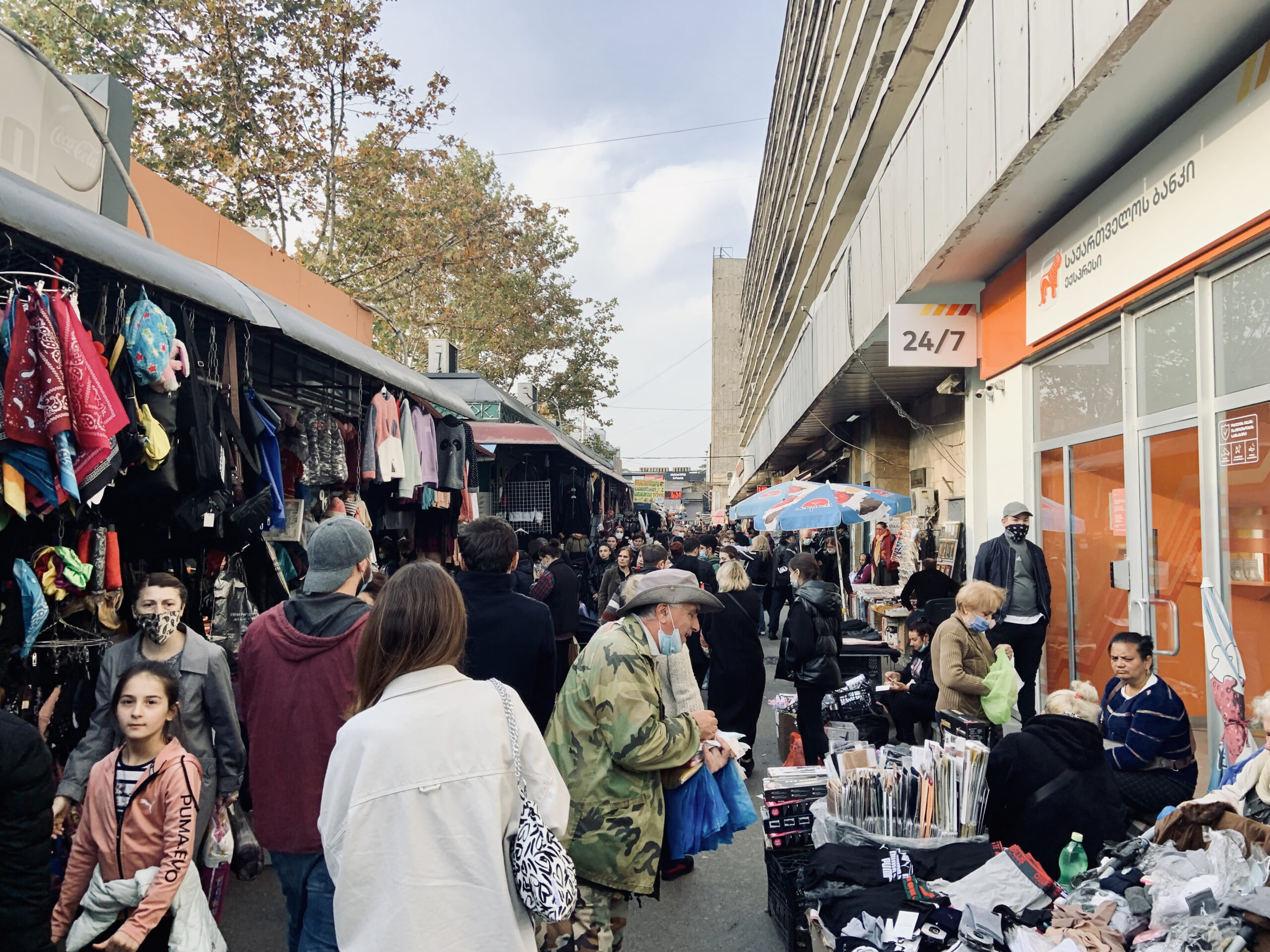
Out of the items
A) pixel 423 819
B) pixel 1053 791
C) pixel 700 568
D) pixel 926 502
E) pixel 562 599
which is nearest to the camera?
pixel 423 819

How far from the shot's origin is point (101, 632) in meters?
3.95

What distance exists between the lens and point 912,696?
664 centimetres

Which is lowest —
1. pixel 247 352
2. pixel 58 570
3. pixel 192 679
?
pixel 192 679

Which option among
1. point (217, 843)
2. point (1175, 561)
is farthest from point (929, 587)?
point (217, 843)

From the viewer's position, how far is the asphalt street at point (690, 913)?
13.3ft

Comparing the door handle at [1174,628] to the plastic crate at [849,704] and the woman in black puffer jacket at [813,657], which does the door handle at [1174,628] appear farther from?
the woman in black puffer jacket at [813,657]

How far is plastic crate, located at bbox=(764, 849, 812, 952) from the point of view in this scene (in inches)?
152

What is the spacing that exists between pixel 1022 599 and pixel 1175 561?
6.17ft

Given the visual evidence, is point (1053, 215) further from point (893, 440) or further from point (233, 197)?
point (233, 197)

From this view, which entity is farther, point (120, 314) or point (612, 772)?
point (120, 314)

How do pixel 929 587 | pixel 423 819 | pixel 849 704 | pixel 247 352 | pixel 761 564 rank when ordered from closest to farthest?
pixel 423 819 < pixel 247 352 < pixel 849 704 < pixel 929 587 < pixel 761 564

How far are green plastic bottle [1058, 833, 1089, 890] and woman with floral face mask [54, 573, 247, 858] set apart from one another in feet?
12.5

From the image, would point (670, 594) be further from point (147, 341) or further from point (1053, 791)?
point (147, 341)

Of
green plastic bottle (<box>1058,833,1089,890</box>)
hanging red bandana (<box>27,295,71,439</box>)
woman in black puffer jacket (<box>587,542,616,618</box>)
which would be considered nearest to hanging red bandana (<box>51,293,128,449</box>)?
hanging red bandana (<box>27,295,71,439</box>)
